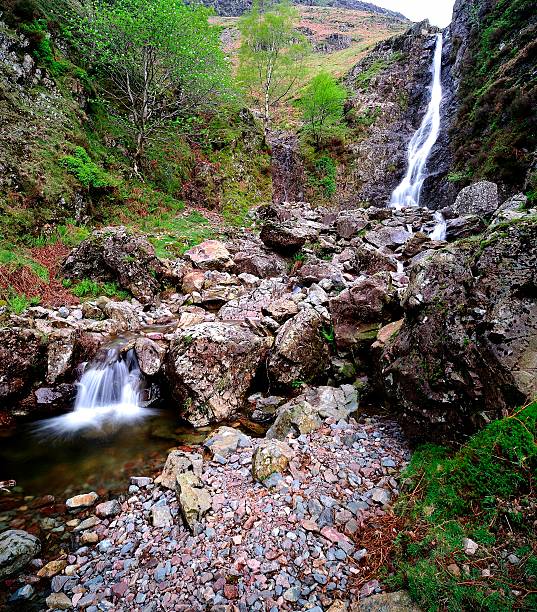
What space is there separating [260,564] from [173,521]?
4.11 ft

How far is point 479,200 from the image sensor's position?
46.0 ft

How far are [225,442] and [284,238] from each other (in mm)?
9809

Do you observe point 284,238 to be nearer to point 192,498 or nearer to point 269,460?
point 269,460

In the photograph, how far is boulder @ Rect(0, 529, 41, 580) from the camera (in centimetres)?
333

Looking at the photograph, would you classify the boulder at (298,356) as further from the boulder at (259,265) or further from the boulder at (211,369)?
the boulder at (259,265)

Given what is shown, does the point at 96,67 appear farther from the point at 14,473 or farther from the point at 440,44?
the point at 440,44

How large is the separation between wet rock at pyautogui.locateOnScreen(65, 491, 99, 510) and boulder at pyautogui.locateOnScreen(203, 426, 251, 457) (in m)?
1.58

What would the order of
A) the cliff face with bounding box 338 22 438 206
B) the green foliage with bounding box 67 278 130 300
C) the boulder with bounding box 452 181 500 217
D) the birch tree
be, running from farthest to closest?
1. the cliff face with bounding box 338 22 438 206
2. the boulder with bounding box 452 181 500 217
3. the birch tree
4. the green foliage with bounding box 67 278 130 300

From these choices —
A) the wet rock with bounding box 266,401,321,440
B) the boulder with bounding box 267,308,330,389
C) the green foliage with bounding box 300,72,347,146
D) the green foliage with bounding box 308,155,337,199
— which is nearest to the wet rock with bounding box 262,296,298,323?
the boulder with bounding box 267,308,330,389

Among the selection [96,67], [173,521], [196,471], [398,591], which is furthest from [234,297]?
[96,67]

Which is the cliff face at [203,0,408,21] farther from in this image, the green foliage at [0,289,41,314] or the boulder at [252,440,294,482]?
the boulder at [252,440,294,482]

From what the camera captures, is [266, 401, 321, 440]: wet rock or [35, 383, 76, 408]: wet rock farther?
[35, 383, 76, 408]: wet rock

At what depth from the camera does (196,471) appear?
431 cm

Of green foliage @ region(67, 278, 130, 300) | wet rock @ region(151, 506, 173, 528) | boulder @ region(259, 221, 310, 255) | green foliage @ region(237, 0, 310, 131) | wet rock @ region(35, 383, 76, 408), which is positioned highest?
green foliage @ region(237, 0, 310, 131)
